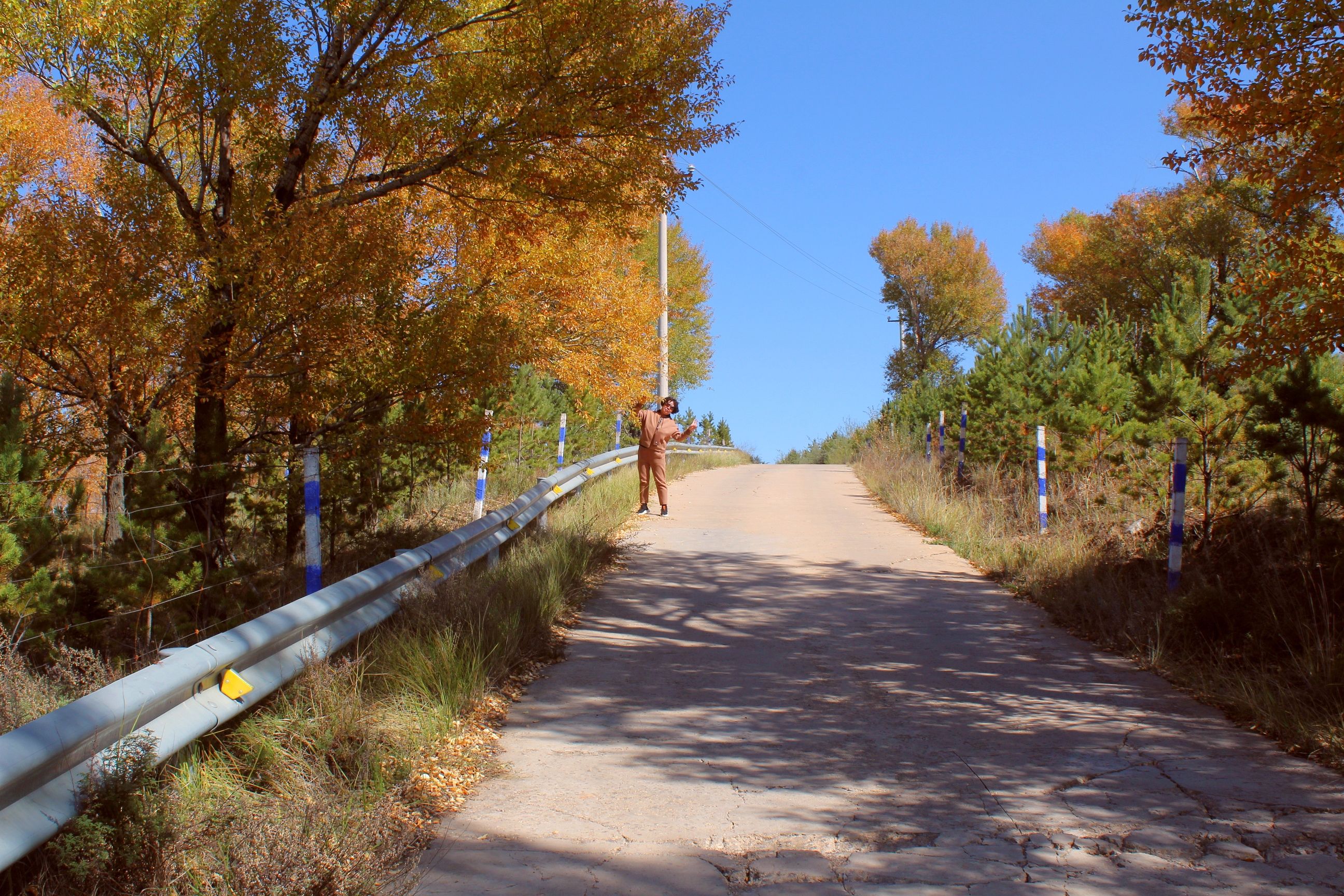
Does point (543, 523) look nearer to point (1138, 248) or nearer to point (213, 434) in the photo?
point (213, 434)

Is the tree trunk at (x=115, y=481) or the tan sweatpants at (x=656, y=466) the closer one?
the tree trunk at (x=115, y=481)

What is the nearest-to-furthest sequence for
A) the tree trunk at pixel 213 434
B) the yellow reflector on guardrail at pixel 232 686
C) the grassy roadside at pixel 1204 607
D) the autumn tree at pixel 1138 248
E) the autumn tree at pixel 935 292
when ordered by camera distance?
the yellow reflector on guardrail at pixel 232 686
the grassy roadside at pixel 1204 607
the tree trunk at pixel 213 434
the autumn tree at pixel 1138 248
the autumn tree at pixel 935 292

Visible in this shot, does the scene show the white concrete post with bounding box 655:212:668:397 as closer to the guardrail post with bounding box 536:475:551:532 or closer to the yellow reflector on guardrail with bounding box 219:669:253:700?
the guardrail post with bounding box 536:475:551:532

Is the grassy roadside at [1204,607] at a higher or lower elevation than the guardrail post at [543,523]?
lower

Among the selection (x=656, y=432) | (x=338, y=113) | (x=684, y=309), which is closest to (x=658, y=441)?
(x=656, y=432)

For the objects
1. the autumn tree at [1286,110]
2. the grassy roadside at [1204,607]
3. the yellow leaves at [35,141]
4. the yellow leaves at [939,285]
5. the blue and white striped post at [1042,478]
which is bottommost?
the grassy roadside at [1204,607]

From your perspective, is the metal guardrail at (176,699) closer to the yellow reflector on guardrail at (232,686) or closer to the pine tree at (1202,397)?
the yellow reflector on guardrail at (232,686)

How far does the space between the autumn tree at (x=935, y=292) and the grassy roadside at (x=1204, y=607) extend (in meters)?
54.6

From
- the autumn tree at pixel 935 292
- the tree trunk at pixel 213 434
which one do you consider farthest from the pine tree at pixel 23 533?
the autumn tree at pixel 935 292

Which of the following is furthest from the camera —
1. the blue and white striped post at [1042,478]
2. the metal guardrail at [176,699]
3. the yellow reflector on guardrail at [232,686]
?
the blue and white striped post at [1042,478]

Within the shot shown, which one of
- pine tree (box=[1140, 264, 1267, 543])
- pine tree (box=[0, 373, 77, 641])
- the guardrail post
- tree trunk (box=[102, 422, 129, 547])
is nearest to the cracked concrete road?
the guardrail post

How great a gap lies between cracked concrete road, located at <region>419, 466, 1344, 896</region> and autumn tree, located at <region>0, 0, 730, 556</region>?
13.1ft

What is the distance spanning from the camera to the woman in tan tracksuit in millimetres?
16391

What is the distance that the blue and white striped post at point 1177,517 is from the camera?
8742mm
